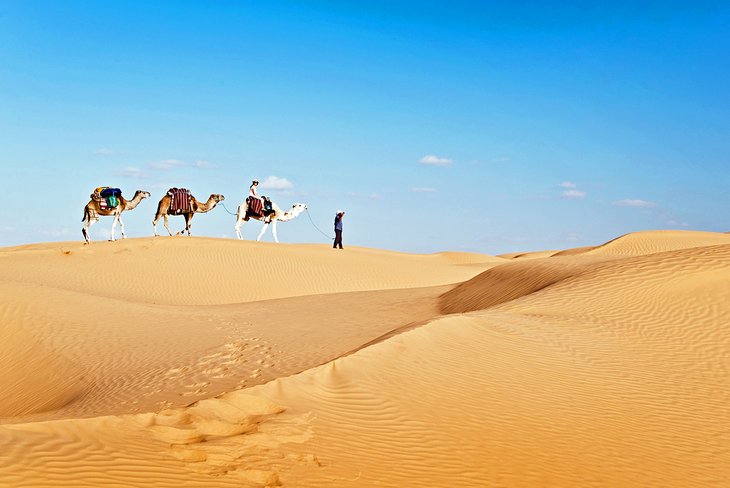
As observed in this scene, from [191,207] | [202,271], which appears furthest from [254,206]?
[202,271]

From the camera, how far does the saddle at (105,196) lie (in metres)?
27.9

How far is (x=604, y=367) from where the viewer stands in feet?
34.6

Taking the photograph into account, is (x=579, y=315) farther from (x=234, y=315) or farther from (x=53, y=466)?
(x=53, y=466)

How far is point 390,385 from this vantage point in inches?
338

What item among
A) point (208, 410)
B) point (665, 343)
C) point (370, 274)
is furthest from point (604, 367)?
point (370, 274)

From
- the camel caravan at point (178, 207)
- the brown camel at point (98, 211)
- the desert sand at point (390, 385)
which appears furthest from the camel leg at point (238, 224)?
the desert sand at point (390, 385)

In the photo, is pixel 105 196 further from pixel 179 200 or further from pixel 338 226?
pixel 338 226

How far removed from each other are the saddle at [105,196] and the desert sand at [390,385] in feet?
32.0

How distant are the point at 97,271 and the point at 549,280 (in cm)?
1742

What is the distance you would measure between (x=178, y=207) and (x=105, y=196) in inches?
134

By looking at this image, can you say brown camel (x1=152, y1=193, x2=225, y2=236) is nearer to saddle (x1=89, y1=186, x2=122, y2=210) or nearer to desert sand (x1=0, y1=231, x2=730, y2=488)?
saddle (x1=89, y1=186, x2=122, y2=210)

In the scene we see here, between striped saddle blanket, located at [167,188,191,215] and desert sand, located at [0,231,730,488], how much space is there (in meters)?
10.9

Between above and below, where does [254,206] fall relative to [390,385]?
above

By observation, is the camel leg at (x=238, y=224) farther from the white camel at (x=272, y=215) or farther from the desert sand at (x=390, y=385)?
the desert sand at (x=390, y=385)
